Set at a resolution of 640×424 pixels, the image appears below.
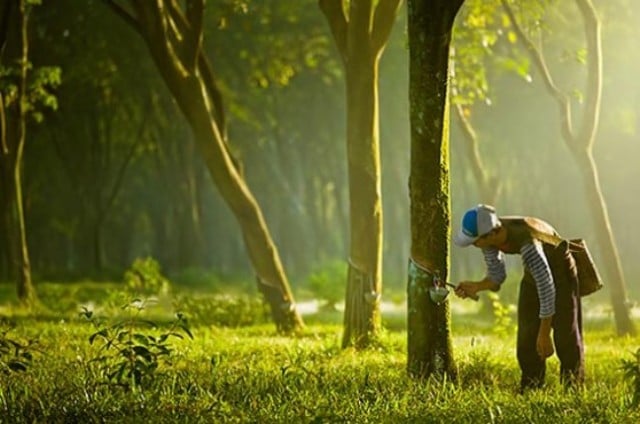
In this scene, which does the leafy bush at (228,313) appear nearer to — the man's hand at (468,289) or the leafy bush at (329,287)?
the leafy bush at (329,287)

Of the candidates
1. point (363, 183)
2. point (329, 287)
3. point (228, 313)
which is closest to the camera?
point (363, 183)

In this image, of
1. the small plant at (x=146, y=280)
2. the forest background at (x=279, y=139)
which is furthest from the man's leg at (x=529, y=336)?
the small plant at (x=146, y=280)

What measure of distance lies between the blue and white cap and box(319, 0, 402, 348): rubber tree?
5.26 metres

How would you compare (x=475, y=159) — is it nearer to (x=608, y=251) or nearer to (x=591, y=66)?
(x=591, y=66)

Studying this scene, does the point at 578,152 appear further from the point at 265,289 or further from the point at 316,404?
the point at 316,404

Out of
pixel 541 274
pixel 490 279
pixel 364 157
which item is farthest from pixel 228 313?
pixel 541 274

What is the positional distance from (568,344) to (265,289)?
8434mm

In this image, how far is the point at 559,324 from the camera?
35.1 feet

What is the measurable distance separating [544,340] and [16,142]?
59.4 feet

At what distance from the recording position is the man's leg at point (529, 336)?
1075 cm

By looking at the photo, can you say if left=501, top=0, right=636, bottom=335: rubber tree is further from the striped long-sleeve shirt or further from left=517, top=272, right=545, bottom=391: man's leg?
the striped long-sleeve shirt

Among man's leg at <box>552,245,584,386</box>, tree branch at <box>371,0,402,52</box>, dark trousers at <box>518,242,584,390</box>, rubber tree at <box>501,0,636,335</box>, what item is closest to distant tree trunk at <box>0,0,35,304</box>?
tree branch at <box>371,0,402,52</box>

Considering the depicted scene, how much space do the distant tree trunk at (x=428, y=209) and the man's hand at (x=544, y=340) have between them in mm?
947

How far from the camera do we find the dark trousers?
10.6 m
